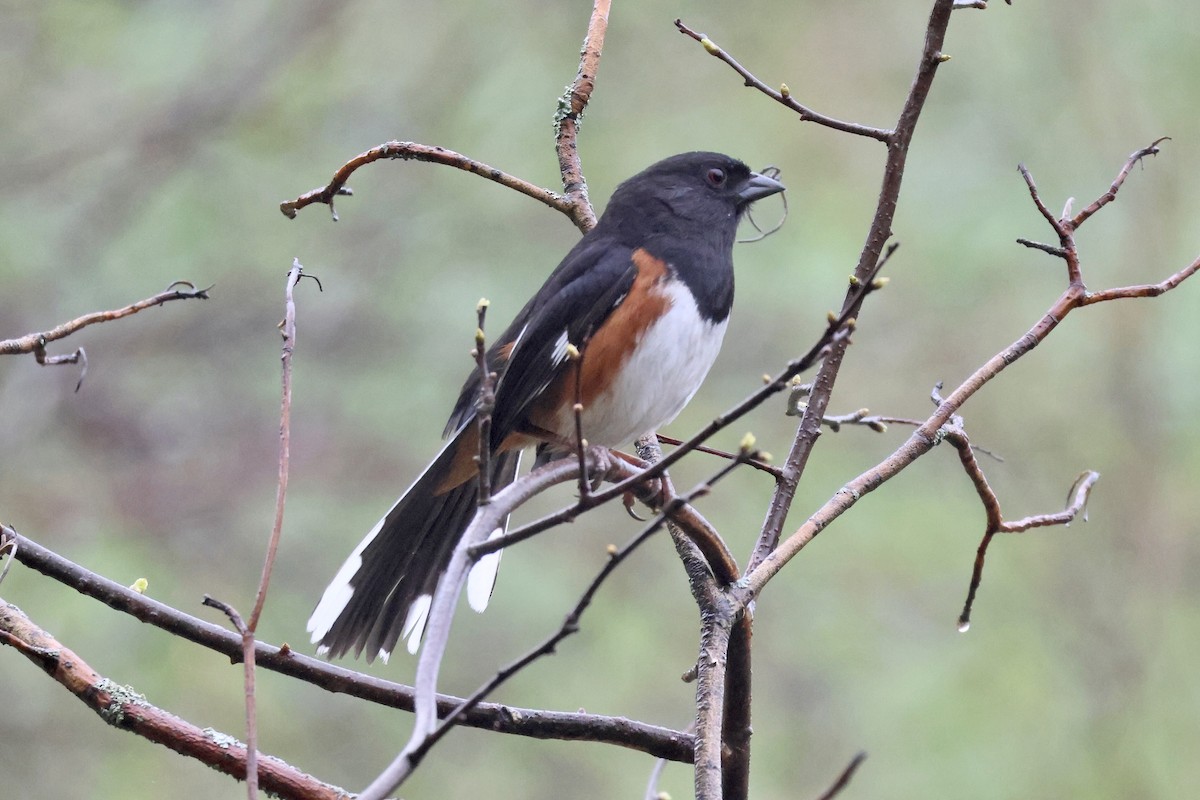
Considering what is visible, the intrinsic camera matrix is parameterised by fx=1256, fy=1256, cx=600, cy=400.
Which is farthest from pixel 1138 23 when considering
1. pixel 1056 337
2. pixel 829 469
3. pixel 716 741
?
pixel 716 741

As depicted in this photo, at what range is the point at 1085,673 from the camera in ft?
18.6

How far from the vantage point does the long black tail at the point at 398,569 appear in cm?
265

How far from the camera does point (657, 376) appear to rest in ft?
9.14

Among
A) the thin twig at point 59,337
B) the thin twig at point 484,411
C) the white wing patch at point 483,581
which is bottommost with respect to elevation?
the thin twig at point 484,411

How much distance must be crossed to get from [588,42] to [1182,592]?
4.40m

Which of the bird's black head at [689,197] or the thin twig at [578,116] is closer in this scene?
the thin twig at [578,116]

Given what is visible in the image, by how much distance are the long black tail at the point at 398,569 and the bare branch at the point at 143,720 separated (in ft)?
2.76

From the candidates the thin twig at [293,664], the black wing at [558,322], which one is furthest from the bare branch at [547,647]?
the black wing at [558,322]

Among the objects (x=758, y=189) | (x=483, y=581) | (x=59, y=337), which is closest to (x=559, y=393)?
(x=483, y=581)

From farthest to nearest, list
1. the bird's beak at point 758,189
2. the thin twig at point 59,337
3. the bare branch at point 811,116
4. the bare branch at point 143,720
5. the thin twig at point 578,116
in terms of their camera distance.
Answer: the bird's beak at point 758,189
the thin twig at point 578,116
the bare branch at point 811,116
the thin twig at point 59,337
the bare branch at point 143,720

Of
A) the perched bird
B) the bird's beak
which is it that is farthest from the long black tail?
the bird's beak

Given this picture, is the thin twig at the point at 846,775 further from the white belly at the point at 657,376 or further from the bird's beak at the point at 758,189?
the bird's beak at the point at 758,189

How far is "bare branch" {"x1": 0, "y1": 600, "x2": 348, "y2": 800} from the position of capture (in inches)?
66.2

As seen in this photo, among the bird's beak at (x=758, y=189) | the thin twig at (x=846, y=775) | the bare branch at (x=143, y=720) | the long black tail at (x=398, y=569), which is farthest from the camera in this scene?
the bird's beak at (x=758, y=189)
